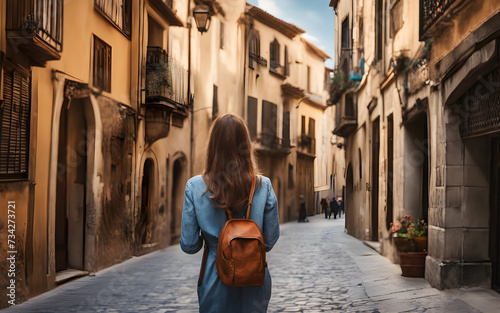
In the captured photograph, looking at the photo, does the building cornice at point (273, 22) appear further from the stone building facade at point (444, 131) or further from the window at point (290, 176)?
the stone building facade at point (444, 131)

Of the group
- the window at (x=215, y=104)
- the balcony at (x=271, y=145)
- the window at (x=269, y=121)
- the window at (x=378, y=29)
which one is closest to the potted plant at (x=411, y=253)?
the window at (x=378, y=29)

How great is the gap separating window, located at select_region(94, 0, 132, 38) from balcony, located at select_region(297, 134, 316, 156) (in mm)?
23340

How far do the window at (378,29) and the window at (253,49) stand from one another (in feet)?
41.9

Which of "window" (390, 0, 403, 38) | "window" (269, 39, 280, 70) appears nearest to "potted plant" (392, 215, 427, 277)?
"window" (390, 0, 403, 38)

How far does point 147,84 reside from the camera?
14273 millimetres

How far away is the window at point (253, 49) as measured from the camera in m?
28.0

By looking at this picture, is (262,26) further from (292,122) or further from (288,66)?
(292,122)

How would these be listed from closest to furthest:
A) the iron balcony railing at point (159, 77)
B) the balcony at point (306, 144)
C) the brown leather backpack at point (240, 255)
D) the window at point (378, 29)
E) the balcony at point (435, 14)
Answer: the brown leather backpack at point (240, 255) < the balcony at point (435, 14) < the iron balcony railing at point (159, 77) < the window at point (378, 29) < the balcony at point (306, 144)

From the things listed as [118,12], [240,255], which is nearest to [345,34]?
[118,12]

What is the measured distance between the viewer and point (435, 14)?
344 inches

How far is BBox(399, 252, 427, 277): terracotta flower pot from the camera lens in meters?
9.41

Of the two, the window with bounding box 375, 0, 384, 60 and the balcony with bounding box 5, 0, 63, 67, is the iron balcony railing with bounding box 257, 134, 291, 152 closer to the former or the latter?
the window with bounding box 375, 0, 384, 60

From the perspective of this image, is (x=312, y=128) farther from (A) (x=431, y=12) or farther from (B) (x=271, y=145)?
(A) (x=431, y=12)

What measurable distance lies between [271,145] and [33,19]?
942 inches
